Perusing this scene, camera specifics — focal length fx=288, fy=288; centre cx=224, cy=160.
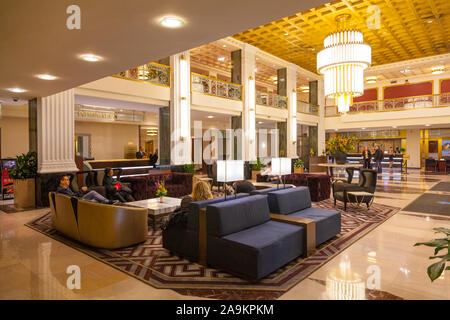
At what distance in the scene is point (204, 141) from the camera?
62.3 feet

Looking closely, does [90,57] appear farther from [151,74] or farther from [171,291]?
[151,74]

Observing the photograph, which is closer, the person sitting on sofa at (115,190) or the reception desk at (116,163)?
the person sitting on sofa at (115,190)

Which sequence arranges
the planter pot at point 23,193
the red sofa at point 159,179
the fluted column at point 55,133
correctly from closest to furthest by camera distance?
the planter pot at point 23,193 → the fluted column at point 55,133 → the red sofa at point 159,179

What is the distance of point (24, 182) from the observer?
7172 mm

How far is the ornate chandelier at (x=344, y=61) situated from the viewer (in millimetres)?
7738

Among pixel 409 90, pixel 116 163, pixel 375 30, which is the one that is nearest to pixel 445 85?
pixel 409 90

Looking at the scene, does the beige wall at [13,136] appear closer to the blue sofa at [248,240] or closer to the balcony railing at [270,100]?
the balcony railing at [270,100]

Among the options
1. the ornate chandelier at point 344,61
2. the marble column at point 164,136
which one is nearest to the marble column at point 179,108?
the marble column at point 164,136

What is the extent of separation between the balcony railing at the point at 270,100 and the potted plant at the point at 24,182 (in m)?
9.48

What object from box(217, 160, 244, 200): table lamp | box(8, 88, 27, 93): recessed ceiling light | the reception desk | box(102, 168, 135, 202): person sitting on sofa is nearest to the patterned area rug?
box(217, 160, 244, 200): table lamp

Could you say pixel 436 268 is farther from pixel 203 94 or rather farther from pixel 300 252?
pixel 203 94

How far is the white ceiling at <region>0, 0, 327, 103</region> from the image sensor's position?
2477 millimetres

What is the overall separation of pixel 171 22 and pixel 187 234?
2.60 metres

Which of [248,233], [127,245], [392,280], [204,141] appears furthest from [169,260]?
[204,141]
